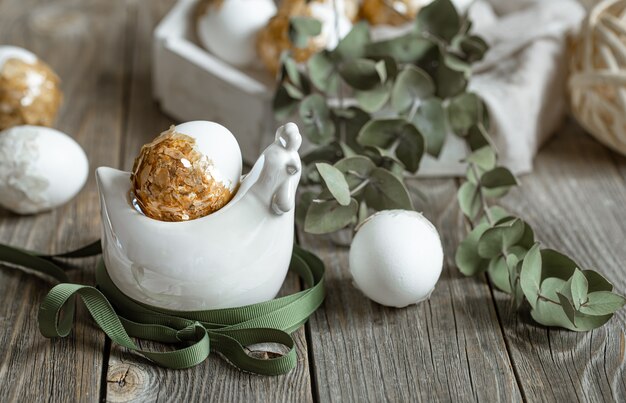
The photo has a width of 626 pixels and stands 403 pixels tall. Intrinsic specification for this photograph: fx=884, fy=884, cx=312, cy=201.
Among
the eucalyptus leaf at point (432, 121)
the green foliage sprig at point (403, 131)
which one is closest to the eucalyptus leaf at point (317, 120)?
the green foliage sprig at point (403, 131)

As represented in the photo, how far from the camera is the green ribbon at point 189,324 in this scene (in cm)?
82

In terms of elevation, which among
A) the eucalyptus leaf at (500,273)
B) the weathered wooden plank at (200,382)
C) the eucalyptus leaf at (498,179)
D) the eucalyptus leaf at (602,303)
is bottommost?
the weathered wooden plank at (200,382)

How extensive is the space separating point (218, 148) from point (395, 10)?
0.50m

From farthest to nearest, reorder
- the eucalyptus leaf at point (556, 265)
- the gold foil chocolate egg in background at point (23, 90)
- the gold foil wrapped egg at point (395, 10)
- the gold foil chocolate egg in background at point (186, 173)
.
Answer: the gold foil wrapped egg at point (395, 10)
the gold foil chocolate egg in background at point (23, 90)
the eucalyptus leaf at point (556, 265)
the gold foil chocolate egg in background at point (186, 173)

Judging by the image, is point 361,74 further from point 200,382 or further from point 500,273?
point 200,382

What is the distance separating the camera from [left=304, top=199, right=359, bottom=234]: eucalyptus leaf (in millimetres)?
927

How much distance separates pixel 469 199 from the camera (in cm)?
102

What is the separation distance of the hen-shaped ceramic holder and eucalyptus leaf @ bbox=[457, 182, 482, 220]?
0.82ft

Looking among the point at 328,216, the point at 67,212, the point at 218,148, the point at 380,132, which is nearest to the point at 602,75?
the point at 380,132

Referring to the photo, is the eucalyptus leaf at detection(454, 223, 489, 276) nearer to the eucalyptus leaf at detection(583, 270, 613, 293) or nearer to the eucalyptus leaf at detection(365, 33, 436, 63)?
the eucalyptus leaf at detection(583, 270, 613, 293)

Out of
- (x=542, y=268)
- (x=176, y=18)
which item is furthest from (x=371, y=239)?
(x=176, y=18)

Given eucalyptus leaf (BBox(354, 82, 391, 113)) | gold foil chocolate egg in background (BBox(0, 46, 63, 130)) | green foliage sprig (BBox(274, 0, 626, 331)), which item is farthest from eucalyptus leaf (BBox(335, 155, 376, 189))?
gold foil chocolate egg in background (BBox(0, 46, 63, 130))

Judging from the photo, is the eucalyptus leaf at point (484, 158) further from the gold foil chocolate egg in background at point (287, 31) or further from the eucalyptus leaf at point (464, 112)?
the gold foil chocolate egg in background at point (287, 31)

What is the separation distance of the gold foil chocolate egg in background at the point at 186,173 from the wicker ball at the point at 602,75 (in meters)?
0.54
